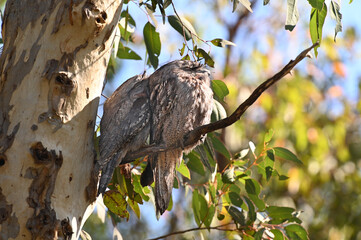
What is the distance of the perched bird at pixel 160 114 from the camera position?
1.90 m

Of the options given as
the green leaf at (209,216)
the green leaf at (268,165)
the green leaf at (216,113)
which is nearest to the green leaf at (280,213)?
the green leaf at (268,165)

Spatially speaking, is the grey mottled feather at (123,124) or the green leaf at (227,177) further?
the green leaf at (227,177)

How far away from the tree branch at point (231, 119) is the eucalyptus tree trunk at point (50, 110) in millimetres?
214

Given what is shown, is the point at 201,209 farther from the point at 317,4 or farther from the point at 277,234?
the point at 317,4

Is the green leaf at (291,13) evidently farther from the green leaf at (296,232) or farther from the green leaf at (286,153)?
the green leaf at (296,232)

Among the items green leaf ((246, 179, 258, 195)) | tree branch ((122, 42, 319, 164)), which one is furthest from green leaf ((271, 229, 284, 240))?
tree branch ((122, 42, 319, 164))

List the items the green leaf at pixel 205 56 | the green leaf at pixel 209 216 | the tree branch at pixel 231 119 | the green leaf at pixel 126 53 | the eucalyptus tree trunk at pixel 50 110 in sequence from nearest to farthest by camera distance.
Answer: the tree branch at pixel 231 119 → the eucalyptus tree trunk at pixel 50 110 → the green leaf at pixel 205 56 → the green leaf at pixel 209 216 → the green leaf at pixel 126 53

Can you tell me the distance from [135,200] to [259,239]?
0.57m

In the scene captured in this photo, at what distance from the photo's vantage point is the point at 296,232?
7.75 ft

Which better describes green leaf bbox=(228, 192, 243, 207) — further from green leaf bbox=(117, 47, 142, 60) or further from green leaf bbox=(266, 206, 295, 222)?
green leaf bbox=(117, 47, 142, 60)

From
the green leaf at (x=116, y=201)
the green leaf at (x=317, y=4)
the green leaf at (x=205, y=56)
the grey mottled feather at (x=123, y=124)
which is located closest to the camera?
the grey mottled feather at (x=123, y=124)

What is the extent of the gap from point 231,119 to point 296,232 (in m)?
1.02

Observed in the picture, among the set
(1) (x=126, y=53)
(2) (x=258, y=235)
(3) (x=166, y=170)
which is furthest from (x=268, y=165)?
(1) (x=126, y=53)

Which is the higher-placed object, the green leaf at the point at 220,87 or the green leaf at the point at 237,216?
the green leaf at the point at 220,87
